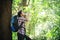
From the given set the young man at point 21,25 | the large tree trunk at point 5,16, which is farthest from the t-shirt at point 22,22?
the large tree trunk at point 5,16

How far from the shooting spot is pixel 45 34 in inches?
104

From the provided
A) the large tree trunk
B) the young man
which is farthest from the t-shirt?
the large tree trunk

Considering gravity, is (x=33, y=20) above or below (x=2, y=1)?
below

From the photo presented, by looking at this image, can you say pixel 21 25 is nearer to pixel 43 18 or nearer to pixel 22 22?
pixel 22 22

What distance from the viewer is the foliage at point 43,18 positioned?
2633mm

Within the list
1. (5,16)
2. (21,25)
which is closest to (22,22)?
(21,25)

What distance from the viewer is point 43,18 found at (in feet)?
8.66

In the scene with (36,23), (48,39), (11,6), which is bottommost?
(48,39)

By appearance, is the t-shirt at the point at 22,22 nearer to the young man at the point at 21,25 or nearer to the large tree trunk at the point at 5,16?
the young man at the point at 21,25

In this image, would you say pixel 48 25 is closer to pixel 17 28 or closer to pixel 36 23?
pixel 36 23

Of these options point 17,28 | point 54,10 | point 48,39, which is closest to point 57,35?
point 48,39

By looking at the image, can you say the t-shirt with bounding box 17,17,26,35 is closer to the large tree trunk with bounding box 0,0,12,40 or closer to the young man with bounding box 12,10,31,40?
the young man with bounding box 12,10,31,40

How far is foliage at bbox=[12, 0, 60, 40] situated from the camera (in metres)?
2.63

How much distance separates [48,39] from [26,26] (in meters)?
0.27
